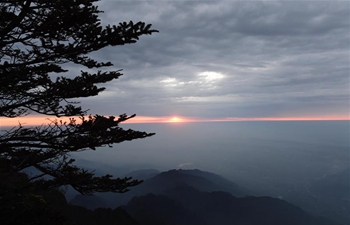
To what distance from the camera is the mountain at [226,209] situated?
138500mm

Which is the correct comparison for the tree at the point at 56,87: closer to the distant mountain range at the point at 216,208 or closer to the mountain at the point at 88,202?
the distant mountain range at the point at 216,208

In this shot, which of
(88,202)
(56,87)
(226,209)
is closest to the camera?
(56,87)

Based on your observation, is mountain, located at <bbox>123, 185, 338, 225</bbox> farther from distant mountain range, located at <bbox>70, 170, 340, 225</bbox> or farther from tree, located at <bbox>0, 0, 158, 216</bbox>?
tree, located at <bbox>0, 0, 158, 216</bbox>

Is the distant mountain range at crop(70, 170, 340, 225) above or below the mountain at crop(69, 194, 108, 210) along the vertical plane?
below

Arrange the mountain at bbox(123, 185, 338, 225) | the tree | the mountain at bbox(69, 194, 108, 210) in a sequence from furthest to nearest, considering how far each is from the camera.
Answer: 1. the mountain at bbox(123, 185, 338, 225)
2. the mountain at bbox(69, 194, 108, 210)
3. the tree

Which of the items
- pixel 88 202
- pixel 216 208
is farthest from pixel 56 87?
pixel 216 208

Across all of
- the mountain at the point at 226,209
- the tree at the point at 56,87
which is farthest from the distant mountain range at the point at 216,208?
the tree at the point at 56,87

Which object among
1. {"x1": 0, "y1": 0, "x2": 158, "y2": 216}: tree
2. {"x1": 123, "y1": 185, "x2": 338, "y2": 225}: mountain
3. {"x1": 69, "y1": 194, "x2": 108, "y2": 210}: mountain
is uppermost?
{"x1": 0, "y1": 0, "x2": 158, "y2": 216}: tree

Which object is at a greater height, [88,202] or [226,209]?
[88,202]

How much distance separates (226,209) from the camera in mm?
166750

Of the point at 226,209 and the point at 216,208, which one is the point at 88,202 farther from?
the point at 226,209

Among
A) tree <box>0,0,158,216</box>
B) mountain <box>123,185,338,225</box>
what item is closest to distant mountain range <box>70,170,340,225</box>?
mountain <box>123,185,338,225</box>

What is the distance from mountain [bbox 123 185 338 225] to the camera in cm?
13850

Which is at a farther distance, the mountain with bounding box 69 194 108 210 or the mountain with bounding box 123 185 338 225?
the mountain with bounding box 123 185 338 225
